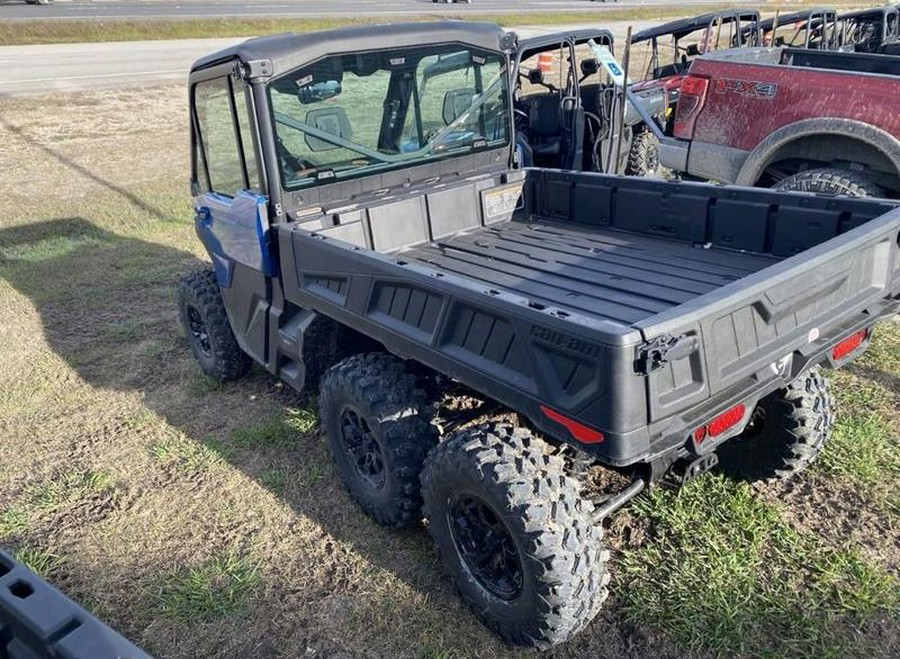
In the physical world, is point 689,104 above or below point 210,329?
above

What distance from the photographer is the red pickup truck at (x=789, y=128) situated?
4.77 metres

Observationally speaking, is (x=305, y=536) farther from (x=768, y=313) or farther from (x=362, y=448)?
(x=768, y=313)

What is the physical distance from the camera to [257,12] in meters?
29.0

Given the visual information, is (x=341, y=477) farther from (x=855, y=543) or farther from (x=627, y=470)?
(x=855, y=543)

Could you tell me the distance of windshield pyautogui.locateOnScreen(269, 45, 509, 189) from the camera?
357 centimetres

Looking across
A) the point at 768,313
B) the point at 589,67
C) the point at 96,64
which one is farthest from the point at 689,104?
the point at 96,64

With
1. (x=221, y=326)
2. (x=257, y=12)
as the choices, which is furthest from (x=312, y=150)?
(x=257, y=12)

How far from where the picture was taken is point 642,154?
27.9 feet

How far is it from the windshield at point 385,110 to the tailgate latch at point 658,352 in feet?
7.07

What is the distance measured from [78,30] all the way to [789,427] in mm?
25339

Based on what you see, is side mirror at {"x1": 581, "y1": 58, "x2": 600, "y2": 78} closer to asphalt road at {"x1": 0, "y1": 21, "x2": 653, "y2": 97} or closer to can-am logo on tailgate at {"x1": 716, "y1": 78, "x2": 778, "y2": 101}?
can-am logo on tailgate at {"x1": 716, "y1": 78, "x2": 778, "y2": 101}

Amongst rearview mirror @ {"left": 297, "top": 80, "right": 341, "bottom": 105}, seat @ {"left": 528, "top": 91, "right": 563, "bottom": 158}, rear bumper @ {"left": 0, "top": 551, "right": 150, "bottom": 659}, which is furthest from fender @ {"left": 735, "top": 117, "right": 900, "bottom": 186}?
rear bumper @ {"left": 0, "top": 551, "right": 150, "bottom": 659}

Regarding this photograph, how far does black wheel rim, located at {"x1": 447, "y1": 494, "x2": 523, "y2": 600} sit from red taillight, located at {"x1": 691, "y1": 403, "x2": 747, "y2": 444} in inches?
28.9

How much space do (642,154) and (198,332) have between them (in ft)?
18.5
